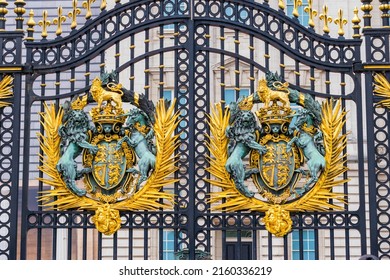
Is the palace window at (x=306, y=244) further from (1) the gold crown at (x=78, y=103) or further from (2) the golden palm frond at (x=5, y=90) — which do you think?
(2) the golden palm frond at (x=5, y=90)

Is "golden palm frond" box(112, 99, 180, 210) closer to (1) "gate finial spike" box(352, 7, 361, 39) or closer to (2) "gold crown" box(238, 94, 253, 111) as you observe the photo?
(2) "gold crown" box(238, 94, 253, 111)

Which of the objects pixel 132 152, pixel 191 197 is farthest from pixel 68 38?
pixel 191 197

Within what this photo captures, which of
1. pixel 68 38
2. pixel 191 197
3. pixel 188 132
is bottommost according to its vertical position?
pixel 191 197

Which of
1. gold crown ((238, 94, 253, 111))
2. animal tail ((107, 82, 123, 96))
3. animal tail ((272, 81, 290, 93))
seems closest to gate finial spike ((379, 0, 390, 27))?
animal tail ((272, 81, 290, 93))

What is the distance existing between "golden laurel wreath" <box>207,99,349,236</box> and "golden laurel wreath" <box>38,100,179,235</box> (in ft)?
1.63

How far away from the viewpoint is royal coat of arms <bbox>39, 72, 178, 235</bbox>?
39.5 ft

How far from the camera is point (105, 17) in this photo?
12.6 metres

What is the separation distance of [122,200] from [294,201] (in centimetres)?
204

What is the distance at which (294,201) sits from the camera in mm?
12055

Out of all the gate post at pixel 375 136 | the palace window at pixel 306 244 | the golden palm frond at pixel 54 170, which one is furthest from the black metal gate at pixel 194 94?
the palace window at pixel 306 244

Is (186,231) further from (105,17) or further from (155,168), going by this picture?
(105,17)

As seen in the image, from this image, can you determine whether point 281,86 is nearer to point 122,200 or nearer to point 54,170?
point 122,200

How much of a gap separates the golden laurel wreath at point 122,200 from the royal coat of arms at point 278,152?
51 cm

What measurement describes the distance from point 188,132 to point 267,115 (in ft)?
3.16
